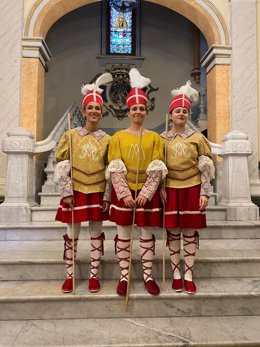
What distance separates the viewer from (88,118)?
2.87 metres

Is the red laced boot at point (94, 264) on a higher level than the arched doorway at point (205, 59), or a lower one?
lower

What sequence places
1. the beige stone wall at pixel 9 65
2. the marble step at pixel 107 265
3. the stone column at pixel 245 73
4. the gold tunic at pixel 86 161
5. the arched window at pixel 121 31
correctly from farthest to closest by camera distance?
the arched window at pixel 121 31 → the stone column at pixel 245 73 → the beige stone wall at pixel 9 65 → the marble step at pixel 107 265 → the gold tunic at pixel 86 161

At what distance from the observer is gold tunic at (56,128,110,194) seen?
9.16 feet

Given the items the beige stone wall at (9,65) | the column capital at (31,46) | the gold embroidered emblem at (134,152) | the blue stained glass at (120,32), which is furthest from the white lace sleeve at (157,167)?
the blue stained glass at (120,32)

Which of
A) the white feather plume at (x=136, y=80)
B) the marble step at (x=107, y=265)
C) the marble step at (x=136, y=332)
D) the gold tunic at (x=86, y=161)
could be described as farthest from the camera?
the marble step at (x=107, y=265)

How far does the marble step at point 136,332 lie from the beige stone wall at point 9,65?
11.1 ft

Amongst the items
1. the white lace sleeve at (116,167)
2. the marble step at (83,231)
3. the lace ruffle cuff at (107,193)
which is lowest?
the marble step at (83,231)

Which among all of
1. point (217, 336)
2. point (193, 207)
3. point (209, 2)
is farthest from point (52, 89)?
point (217, 336)

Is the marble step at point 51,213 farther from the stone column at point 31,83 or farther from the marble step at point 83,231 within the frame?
the stone column at point 31,83

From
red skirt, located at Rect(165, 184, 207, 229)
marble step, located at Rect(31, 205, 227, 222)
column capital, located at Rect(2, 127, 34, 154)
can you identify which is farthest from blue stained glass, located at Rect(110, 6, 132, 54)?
red skirt, located at Rect(165, 184, 207, 229)

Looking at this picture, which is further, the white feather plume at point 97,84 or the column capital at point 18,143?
the column capital at point 18,143

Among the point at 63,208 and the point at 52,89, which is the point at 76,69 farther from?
the point at 63,208

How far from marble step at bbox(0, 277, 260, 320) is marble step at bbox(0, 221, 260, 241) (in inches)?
51.1

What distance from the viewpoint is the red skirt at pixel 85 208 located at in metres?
2.75
